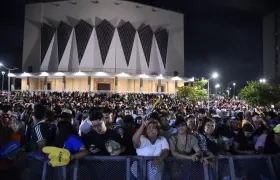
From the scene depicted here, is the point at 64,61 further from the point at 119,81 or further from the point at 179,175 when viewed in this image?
the point at 179,175

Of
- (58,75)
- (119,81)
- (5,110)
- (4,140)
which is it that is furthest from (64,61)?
(4,140)

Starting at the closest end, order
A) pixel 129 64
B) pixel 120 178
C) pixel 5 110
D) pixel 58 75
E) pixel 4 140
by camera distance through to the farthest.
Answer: pixel 120 178
pixel 4 140
pixel 5 110
pixel 58 75
pixel 129 64

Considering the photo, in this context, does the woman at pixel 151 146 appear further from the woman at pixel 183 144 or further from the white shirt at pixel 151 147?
the woman at pixel 183 144

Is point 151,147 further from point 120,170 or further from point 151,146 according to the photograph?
point 120,170

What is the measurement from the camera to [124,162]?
5258 mm

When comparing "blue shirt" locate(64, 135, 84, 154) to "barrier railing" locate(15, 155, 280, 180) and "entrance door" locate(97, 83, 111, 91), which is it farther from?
"entrance door" locate(97, 83, 111, 91)

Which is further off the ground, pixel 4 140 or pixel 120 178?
pixel 4 140

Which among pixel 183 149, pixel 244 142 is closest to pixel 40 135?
pixel 183 149

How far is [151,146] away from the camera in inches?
218

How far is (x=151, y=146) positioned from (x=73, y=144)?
127 centimetres

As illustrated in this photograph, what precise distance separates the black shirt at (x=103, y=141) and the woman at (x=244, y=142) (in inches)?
98.9

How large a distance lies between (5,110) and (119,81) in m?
48.4

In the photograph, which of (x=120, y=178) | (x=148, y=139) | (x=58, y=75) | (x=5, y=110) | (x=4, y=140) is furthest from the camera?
(x=58, y=75)

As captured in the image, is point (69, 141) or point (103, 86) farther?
point (103, 86)
